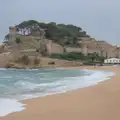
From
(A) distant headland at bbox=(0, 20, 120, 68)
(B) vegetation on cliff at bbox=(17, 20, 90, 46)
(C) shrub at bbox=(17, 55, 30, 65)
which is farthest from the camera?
(B) vegetation on cliff at bbox=(17, 20, 90, 46)

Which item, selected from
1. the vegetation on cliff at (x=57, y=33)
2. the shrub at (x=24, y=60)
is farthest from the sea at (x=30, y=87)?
the vegetation on cliff at (x=57, y=33)

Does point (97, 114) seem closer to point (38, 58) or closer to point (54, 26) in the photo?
point (38, 58)

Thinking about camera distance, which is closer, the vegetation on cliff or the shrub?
the shrub

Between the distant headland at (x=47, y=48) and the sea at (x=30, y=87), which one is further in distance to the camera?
the distant headland at (x=47, y=48)

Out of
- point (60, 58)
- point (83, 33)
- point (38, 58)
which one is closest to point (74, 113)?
point (38, 58)

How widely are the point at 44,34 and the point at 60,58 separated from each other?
15574 mm

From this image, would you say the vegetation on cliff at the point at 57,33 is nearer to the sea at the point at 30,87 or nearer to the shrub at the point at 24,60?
the shrub at the point at 24,60

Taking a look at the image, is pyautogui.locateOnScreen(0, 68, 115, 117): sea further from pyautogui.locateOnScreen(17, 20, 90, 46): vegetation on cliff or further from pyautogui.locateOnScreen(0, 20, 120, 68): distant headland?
pyautogui.locateOnScreen(17, 20, 90, 46): vegetation on cliff

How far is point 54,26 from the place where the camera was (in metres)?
108

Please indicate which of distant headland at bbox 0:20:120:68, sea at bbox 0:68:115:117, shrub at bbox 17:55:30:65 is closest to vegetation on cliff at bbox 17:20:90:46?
distant headland at bbox 0:20:120:68

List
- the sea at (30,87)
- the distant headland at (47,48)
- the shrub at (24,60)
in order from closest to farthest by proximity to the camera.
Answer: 1. the sea at (30,87)
2. the shrub at (24,60)
3. the distant headland at (47,48)

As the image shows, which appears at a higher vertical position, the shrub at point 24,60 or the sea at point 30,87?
the shrub at point 24,60

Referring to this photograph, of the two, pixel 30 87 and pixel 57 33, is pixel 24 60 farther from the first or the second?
pixel 30 87

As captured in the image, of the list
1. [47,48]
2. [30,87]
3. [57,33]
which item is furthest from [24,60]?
[30,87]
